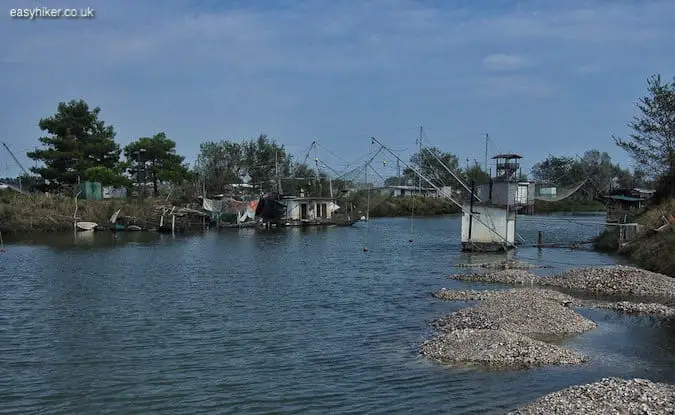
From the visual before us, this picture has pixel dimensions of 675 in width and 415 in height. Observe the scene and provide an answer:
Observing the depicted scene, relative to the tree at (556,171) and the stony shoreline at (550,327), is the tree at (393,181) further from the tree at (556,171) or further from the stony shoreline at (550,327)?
the stony shoreline at (550,327)

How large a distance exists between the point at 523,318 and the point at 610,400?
8.75 m

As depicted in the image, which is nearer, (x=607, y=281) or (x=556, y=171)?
(x=607, y=281)

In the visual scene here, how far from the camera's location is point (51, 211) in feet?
217

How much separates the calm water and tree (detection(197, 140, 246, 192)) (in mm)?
57783

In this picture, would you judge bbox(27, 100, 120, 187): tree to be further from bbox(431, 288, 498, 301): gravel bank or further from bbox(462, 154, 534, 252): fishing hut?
bbox(431, 288, 498, 301): gravel bank

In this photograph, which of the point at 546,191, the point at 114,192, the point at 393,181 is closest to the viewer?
the point at 114,192

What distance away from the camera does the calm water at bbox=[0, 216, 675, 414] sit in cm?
1369

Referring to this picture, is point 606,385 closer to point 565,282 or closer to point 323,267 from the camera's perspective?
point 565,282

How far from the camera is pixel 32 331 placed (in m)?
20.2

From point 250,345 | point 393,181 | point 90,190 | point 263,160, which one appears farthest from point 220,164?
point 250,345

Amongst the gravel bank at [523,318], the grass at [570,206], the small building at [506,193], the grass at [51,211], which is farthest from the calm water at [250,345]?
the grass at [570,206]

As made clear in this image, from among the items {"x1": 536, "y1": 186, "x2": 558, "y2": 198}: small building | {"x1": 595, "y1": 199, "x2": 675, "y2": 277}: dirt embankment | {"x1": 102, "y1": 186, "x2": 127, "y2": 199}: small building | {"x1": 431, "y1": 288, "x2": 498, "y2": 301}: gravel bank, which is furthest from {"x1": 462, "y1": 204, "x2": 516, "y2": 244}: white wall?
{"x1": 536, "y1": 186, "x2": 558, "y2": 198}: small building

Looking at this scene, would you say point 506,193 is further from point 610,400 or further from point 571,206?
point 571,206

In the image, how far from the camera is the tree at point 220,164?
95.8 meters
